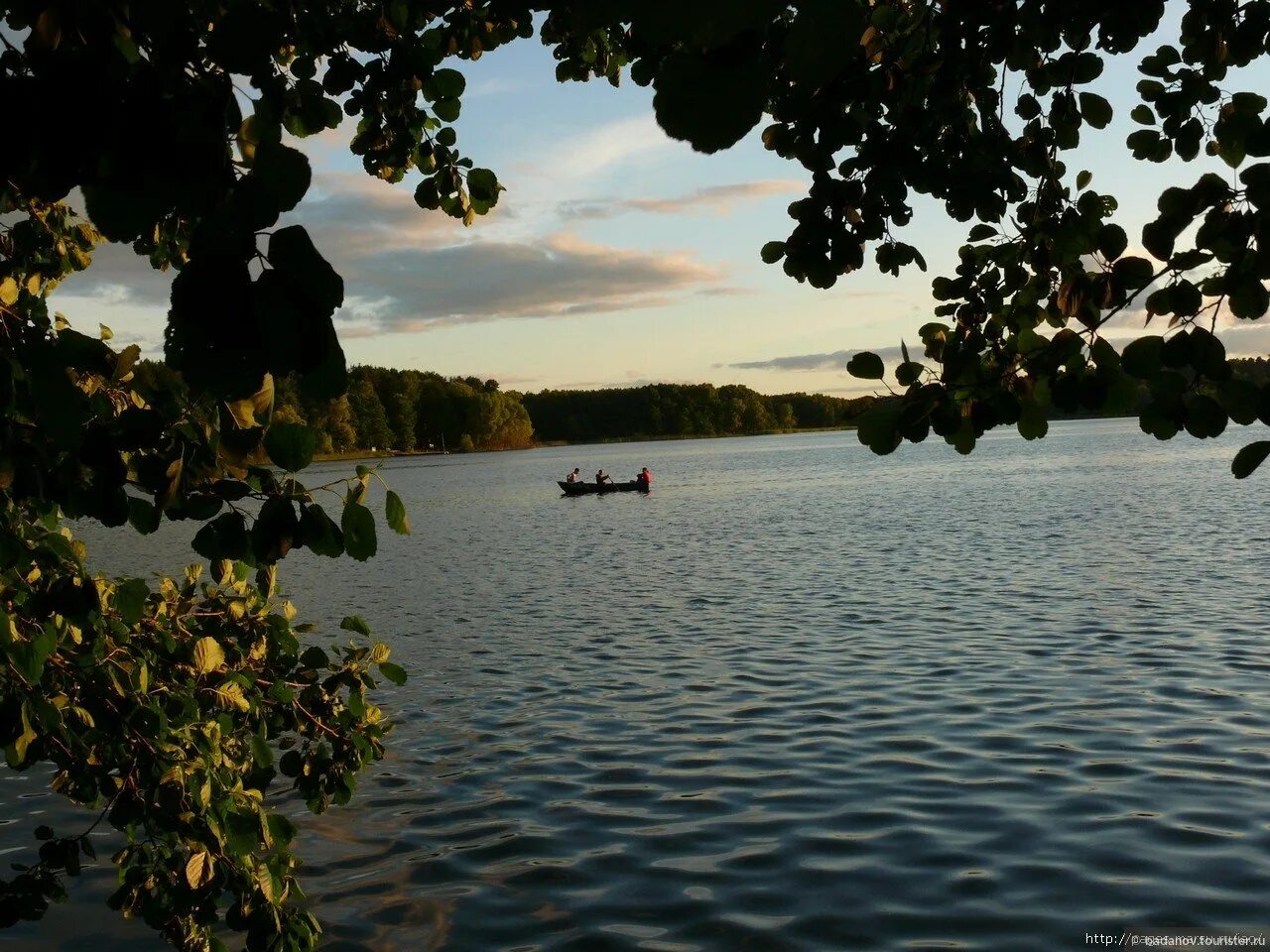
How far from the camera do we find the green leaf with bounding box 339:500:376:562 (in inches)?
99.6

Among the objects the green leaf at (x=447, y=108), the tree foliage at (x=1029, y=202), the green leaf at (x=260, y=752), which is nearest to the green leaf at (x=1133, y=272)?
the tree foliage at (x=1029, y=202)

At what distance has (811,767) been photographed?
11.7 m

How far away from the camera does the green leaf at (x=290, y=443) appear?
2.58 metres

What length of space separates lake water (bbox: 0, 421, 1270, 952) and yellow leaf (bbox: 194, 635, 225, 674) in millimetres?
3830

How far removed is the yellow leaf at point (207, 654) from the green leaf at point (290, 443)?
3.19 m

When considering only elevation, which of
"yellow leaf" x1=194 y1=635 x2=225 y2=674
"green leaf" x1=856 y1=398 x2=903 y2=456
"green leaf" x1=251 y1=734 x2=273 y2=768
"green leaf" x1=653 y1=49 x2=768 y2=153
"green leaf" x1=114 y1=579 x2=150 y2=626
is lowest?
"green leaf" x1=251 y1=734 x2=273 y2=768

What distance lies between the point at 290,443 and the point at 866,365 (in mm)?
1665

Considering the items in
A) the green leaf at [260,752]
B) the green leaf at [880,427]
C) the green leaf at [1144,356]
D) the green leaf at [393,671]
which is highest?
the green leaf at [1144,356]

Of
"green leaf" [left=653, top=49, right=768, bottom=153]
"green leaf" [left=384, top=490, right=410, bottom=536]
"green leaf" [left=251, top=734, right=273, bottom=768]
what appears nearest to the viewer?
"green leaf" [left=653, top=49, right=768, bottom=153]

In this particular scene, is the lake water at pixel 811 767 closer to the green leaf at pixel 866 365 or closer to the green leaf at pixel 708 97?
the green leaf at pixel 866 365

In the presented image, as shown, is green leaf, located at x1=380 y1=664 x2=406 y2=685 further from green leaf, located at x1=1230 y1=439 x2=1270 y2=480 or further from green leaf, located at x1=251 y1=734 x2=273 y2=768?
green leaf, located at x1=1230 y1=439 x2=1270 y2=480

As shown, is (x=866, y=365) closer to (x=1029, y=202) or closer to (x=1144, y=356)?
(x=1144, y=356)

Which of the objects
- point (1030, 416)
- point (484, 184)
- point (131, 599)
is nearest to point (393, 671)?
point (131, 599)

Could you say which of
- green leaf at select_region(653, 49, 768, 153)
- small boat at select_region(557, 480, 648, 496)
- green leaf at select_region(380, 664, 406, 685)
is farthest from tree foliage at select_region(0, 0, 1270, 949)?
small boat at select_region(557, 480, 648, 496)
